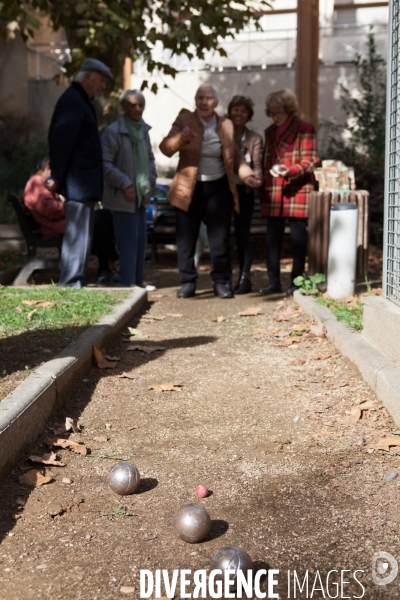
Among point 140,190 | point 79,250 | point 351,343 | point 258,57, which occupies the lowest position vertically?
point 351,343

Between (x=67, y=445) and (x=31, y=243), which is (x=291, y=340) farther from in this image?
(x=31, y=243)

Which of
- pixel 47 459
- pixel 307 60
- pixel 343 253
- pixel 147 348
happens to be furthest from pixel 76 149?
pixel 307 60

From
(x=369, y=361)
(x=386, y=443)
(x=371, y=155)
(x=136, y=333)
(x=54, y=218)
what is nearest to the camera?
(x=386, y=443)

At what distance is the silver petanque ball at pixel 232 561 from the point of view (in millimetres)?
2521

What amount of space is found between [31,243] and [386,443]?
595 cm

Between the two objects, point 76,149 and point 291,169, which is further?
point 291,169

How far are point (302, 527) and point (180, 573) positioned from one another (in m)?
0.57

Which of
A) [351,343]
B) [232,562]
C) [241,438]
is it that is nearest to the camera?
[232,562]

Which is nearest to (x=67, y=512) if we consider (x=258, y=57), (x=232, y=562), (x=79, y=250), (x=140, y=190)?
(x=232, y=562)

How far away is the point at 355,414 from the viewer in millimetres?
4289

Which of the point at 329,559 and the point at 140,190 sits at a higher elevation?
the point at 140,190

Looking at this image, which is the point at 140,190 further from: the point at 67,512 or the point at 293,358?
the point at 67,512

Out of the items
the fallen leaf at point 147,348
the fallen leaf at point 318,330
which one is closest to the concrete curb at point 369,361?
the fallen leaf at point 318,330

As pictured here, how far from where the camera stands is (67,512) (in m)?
3.18
